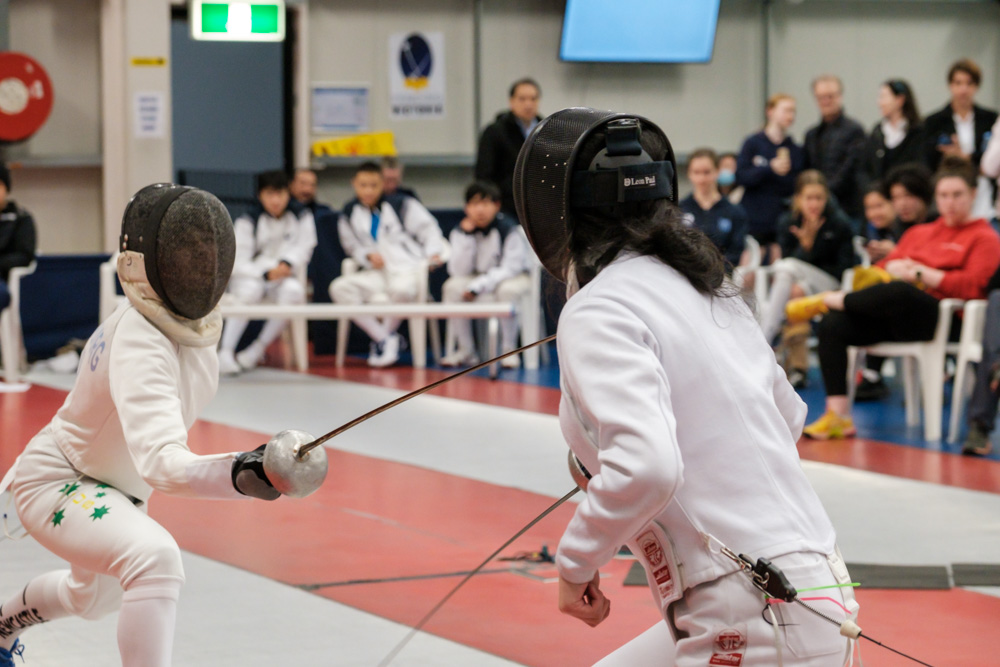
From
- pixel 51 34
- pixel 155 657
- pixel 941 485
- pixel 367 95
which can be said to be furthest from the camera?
pixel 367 95

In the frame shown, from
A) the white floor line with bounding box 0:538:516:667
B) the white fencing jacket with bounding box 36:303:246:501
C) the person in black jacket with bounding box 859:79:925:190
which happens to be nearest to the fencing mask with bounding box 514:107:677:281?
the white fencing jacket with bounding box 36:303:246:501

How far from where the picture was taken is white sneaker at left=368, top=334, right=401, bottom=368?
703 cm

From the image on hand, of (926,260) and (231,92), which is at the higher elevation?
(231,92)

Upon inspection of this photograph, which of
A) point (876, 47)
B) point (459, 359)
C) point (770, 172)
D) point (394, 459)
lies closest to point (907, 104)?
point (770, 172)

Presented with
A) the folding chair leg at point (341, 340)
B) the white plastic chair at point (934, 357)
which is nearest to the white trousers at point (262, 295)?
the folding chair leg at point (341, 340)

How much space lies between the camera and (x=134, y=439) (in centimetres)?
174

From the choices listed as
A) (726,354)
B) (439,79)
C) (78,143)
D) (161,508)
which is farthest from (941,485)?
(78,143)

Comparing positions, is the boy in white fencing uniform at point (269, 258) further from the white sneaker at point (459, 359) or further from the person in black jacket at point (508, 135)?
the person in black jacket at point (508, 135)

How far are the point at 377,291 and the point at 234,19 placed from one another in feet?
5.95

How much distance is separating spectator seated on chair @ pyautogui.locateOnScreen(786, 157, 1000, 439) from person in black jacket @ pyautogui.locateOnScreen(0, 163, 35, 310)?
4.36 meters

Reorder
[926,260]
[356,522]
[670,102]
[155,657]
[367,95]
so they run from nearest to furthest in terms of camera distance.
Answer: [155,657] → [356,522] → [926,260] → [367,95] → [670,102]

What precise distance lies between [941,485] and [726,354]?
2929 millimetres

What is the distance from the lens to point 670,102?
1052 cm

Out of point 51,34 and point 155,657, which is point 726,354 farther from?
point 51,34
